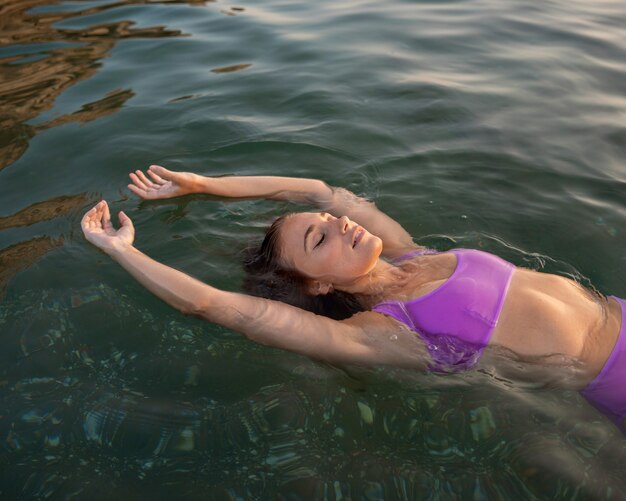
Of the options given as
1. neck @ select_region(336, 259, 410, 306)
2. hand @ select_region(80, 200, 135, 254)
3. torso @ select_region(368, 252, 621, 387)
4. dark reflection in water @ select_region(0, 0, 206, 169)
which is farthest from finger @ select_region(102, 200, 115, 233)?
torso @ select_region(368, 252, 621, 387)

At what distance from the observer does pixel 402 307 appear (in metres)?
3.58

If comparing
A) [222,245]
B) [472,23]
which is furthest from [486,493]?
[472,23]

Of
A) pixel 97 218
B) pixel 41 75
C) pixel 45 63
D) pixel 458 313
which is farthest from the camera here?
pixel 45 63

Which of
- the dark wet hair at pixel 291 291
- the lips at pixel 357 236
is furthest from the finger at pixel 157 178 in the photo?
the lips at pixel 357 236

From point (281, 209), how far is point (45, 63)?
4506 millimetres

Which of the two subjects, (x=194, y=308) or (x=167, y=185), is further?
(x=167, y=185)

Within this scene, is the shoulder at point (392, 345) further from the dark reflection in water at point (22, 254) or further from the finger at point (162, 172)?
the dark reflection in water at point (22, 254)

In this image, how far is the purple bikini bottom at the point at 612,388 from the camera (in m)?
3.29

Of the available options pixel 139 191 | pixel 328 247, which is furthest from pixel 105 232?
pixel 328 247

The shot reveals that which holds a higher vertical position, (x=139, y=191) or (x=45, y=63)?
(x=139, y=191)

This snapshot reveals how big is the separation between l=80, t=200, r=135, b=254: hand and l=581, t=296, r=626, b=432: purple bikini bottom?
9.32 ft

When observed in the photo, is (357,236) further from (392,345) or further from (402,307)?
(392,345)

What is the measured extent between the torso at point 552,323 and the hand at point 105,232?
1797mm

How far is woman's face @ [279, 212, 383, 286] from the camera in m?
3.51
